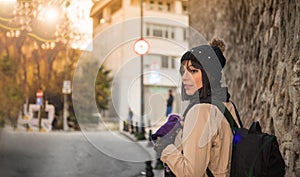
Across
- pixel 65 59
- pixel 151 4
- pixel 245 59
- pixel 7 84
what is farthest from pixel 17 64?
pixel 151 4

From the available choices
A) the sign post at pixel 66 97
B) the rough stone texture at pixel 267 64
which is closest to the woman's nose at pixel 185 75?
the rough stone texture at pixel 267 64

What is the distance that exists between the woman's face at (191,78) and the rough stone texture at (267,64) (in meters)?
1.52

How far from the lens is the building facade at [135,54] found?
9.26 ft

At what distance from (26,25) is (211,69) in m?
6.85

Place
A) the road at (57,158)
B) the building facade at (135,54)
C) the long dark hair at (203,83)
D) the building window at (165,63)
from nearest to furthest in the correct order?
1. the long dark hair at (203,83)
2. the building facade at (135,54)
3. the road at (57,158)
4. the building window at (165,63)

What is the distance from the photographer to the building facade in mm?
2822

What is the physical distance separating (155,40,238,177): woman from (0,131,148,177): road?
2172 millimetres

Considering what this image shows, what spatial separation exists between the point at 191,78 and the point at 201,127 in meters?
0.25

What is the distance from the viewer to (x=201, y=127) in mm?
1495

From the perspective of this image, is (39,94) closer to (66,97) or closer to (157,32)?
(66,97)

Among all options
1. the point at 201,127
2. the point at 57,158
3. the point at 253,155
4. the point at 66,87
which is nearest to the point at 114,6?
the point at 66,87

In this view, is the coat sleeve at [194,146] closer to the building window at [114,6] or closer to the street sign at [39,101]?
the building window at [114,6]

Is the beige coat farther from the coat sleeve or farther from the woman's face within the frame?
the woman's face

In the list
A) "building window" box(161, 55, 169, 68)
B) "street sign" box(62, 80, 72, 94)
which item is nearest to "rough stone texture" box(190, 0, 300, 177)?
"building window" box(161, 55, 169, 68)
